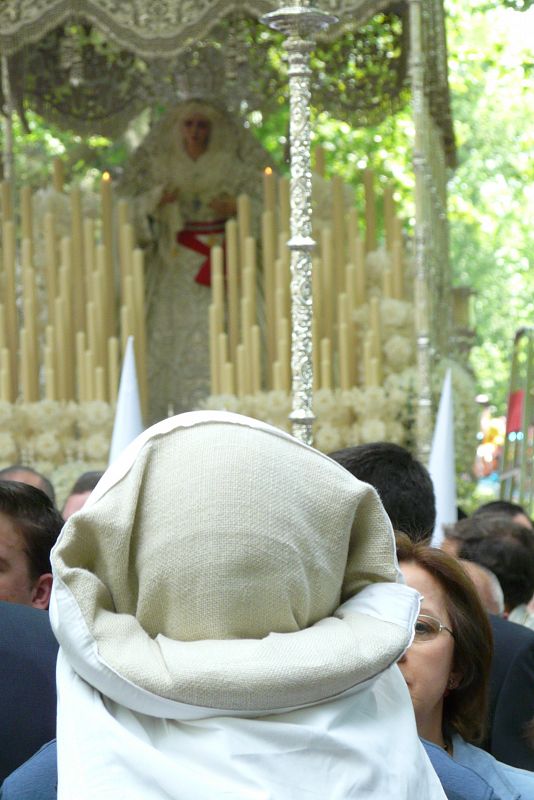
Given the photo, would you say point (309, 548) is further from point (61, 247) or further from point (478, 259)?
point (478, 259)

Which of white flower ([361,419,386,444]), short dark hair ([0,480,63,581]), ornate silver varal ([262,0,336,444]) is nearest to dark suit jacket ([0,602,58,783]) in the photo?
short dark hair ([0,480,63,581])

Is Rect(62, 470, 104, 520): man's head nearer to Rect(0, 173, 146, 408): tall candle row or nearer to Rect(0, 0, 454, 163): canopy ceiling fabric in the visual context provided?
Rect(0, 173, 146, 408): tall candle row

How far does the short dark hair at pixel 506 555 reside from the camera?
4.35 metres

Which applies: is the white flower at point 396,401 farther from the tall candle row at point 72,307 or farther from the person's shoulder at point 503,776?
the person's shoulder at point 503,776

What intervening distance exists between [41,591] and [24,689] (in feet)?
2.46

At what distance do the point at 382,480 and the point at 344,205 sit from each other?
5.74 metres

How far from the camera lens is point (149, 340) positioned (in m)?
9.84

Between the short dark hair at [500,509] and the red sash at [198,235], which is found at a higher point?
the red sash at [198,235]

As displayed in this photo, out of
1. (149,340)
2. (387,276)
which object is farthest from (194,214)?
(387,276)

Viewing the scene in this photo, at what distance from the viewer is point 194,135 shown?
9.67 metres

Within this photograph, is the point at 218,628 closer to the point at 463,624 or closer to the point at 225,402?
the point at 463,624

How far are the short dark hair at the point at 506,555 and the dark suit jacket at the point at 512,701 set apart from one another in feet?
3.38

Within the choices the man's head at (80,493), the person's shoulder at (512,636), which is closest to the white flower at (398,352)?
the man's head at (80,493)

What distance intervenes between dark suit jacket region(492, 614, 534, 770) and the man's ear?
0.98 metres
